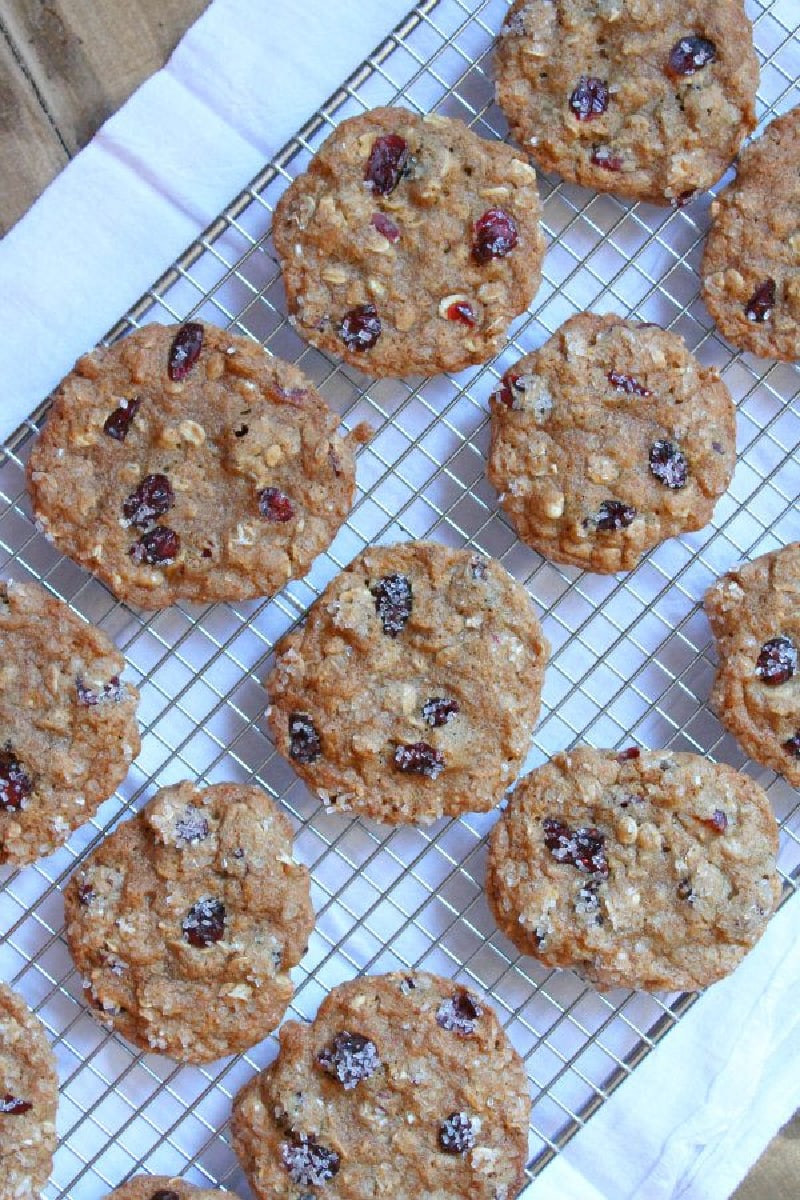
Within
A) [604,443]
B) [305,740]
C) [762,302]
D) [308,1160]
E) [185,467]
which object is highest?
[762,302]

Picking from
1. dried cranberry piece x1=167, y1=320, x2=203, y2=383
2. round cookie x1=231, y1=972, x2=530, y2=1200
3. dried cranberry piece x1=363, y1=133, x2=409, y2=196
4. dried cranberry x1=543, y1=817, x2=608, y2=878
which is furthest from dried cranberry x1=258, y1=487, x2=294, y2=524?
round cookie x1=231, y1=972, x2=530, y2=1200

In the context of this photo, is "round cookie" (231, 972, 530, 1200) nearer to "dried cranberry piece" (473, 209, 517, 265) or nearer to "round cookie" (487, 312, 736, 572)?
"round cookie" (487, 312, 736, 572)

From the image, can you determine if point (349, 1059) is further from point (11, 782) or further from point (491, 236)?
point (491, 236)

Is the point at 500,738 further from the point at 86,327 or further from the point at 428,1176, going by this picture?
the point at 86,327

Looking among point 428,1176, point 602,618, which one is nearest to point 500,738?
point 602,618

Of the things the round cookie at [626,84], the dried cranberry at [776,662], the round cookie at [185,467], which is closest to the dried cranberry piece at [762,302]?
the round cookie at [626,84]

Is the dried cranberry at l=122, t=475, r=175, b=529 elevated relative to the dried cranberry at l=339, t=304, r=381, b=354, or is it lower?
lower

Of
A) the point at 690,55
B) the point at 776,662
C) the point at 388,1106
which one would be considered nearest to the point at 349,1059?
the point at 388,1106
